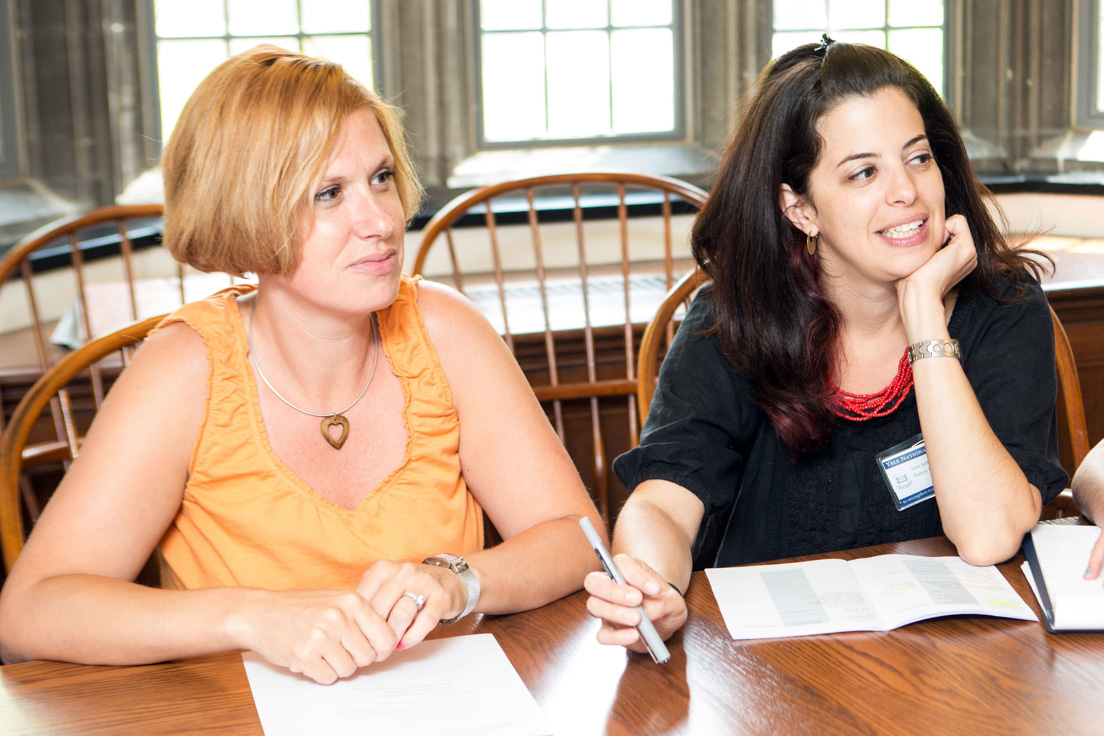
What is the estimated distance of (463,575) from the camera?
1.17 meters

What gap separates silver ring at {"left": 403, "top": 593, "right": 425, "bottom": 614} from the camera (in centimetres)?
107

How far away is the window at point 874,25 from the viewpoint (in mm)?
3619

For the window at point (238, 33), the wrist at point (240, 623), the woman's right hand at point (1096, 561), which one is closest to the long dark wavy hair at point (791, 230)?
the woman's right hand at point (1096, 561)

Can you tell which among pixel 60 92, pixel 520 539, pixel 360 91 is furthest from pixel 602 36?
pixel 520 539

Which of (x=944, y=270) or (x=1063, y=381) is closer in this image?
(x=944, y=270)

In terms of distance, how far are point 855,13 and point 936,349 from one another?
2594mm

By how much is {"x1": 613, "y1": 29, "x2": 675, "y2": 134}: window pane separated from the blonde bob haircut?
2361mm

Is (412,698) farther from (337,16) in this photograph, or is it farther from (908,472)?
(337,16)

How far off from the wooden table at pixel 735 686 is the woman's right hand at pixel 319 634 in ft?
0.14

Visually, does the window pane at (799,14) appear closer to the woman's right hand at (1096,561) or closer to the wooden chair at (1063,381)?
the wooden chair at (1063,381)

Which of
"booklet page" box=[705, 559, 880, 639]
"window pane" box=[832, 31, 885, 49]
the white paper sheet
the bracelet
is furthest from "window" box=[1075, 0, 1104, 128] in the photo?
the white paper sheet

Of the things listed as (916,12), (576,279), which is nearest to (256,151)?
(576,279)

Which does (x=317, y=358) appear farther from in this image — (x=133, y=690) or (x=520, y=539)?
(x=133, y=690)

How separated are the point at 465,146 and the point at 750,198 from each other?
2007 mm
